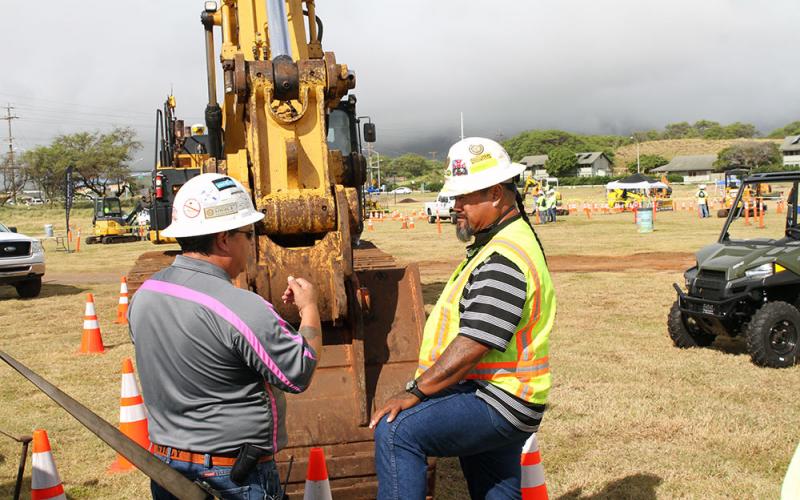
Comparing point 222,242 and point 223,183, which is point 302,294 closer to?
point 222,242

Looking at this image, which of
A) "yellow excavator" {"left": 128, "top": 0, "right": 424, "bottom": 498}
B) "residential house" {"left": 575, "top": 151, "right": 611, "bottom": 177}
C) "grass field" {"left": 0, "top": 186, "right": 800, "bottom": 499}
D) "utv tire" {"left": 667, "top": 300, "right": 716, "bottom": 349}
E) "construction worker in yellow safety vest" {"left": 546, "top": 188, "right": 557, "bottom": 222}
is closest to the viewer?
"yellow excavator" {"left": 128, "top": 0, "right": 424, "bottom": 498}

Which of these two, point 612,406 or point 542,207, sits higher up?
point 542,207

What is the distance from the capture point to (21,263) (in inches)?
607

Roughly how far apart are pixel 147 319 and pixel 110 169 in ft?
263

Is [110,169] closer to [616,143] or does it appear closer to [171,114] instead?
[171,114]

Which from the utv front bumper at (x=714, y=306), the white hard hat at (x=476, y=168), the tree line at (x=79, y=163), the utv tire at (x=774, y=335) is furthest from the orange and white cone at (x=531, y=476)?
the tree line at (x=79, y=163)

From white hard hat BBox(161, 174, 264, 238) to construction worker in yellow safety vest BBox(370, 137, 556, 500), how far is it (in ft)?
3.01

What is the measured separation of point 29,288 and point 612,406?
43.2 ft

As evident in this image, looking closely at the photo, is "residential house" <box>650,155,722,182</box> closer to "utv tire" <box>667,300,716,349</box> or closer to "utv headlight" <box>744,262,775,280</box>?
"utv tire" <box>667,300,716,349</box>

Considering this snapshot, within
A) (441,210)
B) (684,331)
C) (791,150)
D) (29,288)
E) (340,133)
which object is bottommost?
(684,331)

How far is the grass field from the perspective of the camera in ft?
18.1

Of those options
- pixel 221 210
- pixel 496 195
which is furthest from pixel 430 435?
pixel 221 210

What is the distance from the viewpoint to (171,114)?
14.7m

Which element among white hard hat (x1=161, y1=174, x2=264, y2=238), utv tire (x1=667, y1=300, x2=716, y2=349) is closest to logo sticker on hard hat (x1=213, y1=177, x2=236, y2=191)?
white hard hat (x1=161, y1=174, x2=264, y2=238)
